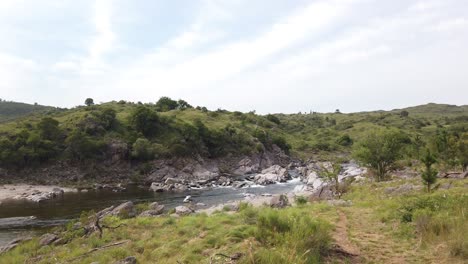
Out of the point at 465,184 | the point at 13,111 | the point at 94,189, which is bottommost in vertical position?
the point at 94,189

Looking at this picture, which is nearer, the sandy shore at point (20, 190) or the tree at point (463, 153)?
the tree at point (463, 153)

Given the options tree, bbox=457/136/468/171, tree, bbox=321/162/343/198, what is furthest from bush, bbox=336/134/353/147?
tree, bbox=321/162/343/198

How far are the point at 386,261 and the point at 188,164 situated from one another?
224 feet

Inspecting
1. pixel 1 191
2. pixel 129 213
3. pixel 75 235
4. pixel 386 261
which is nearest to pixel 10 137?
pixel 1 191

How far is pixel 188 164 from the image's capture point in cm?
7638

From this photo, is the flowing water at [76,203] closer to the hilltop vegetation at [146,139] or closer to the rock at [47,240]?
the rock at [47,240]

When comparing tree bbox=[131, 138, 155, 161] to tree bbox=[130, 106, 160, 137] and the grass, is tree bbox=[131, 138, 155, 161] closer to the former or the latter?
tree bbox=[130, 106, 160, 137]

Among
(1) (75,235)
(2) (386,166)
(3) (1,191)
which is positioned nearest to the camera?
(1) (75,235)

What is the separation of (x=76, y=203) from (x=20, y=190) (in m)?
18.1

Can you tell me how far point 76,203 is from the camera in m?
46.3

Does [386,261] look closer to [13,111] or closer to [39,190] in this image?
[39,190]

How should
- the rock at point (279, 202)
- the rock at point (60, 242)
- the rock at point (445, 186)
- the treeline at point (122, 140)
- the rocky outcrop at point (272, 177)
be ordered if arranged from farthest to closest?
the treeline at point (122, 140) → the rocky outcrop at point (272, 177) → the rock at point (279, 202) → the rock at point (445, 186) → the rock at point (60, 242)

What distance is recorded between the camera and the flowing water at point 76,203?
3409cm

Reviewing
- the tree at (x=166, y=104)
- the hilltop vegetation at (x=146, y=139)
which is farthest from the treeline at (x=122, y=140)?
the tree at (x=166, y=104)
